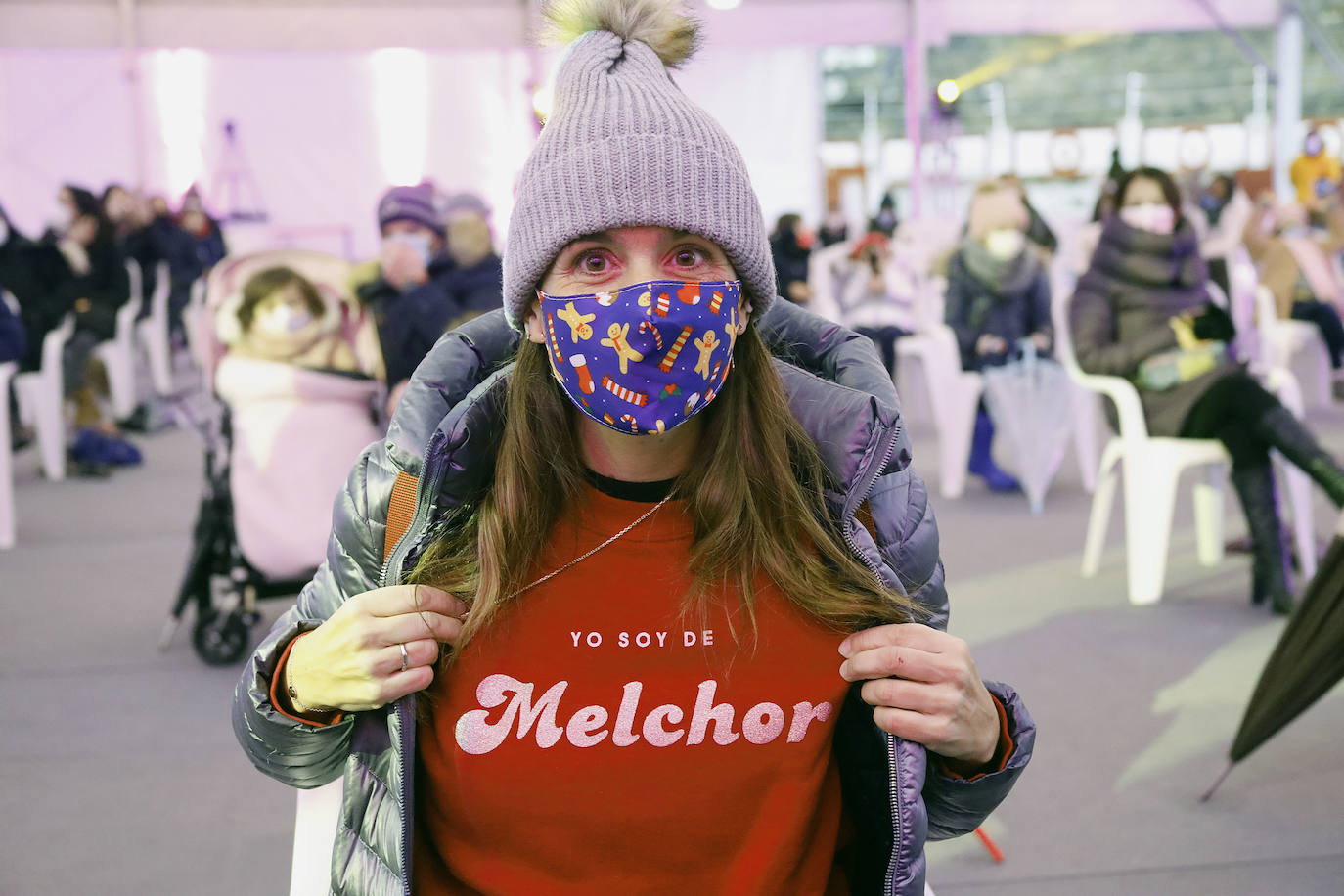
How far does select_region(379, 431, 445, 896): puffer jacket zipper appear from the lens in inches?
53.9

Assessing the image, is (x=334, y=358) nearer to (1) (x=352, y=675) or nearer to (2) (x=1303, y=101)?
(1) (x=352, y=675)

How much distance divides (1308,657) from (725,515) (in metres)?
1.80

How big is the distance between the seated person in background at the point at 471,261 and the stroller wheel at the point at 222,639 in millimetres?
1374

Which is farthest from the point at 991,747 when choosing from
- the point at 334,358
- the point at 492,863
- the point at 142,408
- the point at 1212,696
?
the point at 142,408

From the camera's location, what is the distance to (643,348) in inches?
59.0

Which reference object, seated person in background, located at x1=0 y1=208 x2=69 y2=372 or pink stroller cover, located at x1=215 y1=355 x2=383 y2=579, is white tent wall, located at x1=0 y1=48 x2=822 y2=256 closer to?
seated person in background, located at x1=0 y1=208 x2=69 y2=372

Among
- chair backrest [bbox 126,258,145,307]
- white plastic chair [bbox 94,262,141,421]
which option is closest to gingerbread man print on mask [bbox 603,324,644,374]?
white plastic chair [bbox 94,262,141,421]

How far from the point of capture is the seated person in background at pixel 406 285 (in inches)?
196

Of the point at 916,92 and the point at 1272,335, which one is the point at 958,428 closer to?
the point at 1272,335

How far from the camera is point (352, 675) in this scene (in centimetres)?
135

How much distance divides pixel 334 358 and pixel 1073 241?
22.7 feet

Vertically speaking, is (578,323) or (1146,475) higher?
(578,323)

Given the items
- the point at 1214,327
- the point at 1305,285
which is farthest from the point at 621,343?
the point at 1305,285

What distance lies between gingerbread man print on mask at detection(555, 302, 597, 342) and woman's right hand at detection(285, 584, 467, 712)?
32cm
